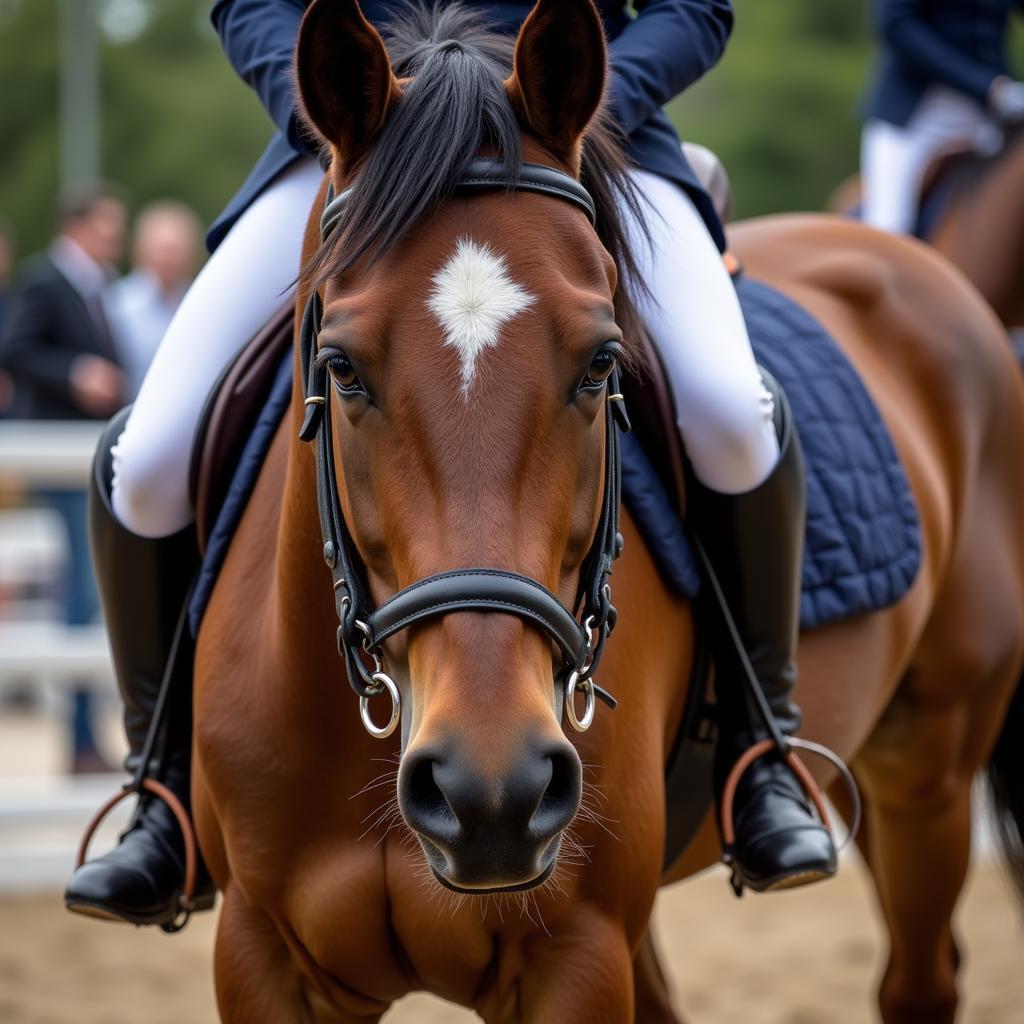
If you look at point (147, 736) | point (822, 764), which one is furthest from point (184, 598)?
point (822, 764)

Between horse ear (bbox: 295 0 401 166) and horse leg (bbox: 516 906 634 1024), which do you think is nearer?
horse ear (bbox: 295 0 401 166)

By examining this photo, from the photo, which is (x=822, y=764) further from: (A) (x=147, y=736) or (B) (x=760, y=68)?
(B) (x=760, y=68)

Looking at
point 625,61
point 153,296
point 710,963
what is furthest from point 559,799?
point 153,296

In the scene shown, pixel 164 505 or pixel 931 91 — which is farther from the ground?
pixel 164 505

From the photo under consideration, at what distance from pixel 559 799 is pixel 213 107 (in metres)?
28.0

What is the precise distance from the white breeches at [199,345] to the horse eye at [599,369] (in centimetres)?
91

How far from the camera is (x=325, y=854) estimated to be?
104 inches

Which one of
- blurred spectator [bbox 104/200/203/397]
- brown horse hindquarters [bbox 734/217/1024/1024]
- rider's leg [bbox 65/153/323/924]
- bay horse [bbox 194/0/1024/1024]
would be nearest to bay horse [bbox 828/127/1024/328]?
brown horse hindquarters [bbox 734/217/1024/1024]

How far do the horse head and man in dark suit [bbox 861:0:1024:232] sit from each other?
4.33 meters

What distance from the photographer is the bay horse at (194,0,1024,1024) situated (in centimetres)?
207

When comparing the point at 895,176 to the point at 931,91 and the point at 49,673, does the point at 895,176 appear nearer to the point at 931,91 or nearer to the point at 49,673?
the point at 931,91

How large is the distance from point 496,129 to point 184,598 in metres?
1.23

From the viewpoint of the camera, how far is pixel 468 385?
2105 millimetres

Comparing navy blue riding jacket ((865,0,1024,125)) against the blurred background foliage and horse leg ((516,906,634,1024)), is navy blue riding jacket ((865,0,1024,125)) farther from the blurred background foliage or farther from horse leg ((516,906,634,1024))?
the blurred background foliage
